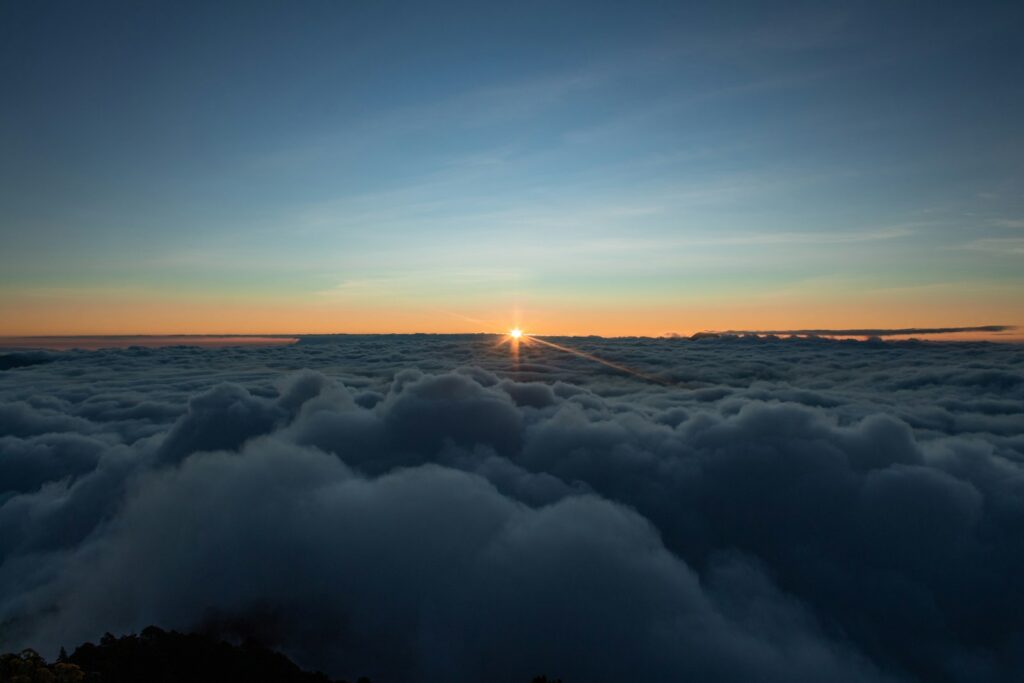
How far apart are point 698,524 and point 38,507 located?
156 ft

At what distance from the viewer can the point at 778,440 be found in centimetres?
4353

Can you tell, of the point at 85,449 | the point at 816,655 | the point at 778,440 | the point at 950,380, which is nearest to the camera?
the point at 816,655

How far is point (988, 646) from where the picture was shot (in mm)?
32906

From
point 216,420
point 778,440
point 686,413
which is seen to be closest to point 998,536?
point 778,440

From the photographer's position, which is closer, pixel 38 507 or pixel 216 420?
pixel 38 507

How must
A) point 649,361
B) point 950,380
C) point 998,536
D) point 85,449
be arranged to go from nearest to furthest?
1. point 998,536
2. point 85,449
3. point 950,380
4. point 649,361

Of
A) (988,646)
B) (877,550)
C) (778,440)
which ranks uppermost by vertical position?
(778,440)

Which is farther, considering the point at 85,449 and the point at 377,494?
the point at 85,449

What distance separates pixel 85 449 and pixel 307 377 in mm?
23559

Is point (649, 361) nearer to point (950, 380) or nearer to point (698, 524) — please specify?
point (950, 380)

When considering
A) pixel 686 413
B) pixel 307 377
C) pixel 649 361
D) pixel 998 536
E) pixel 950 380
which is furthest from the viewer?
pixel 649 361

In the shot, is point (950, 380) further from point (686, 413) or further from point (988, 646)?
point (988, 646)

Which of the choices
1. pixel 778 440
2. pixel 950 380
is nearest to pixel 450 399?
pixel 778 440

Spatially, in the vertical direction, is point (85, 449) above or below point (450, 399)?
below
